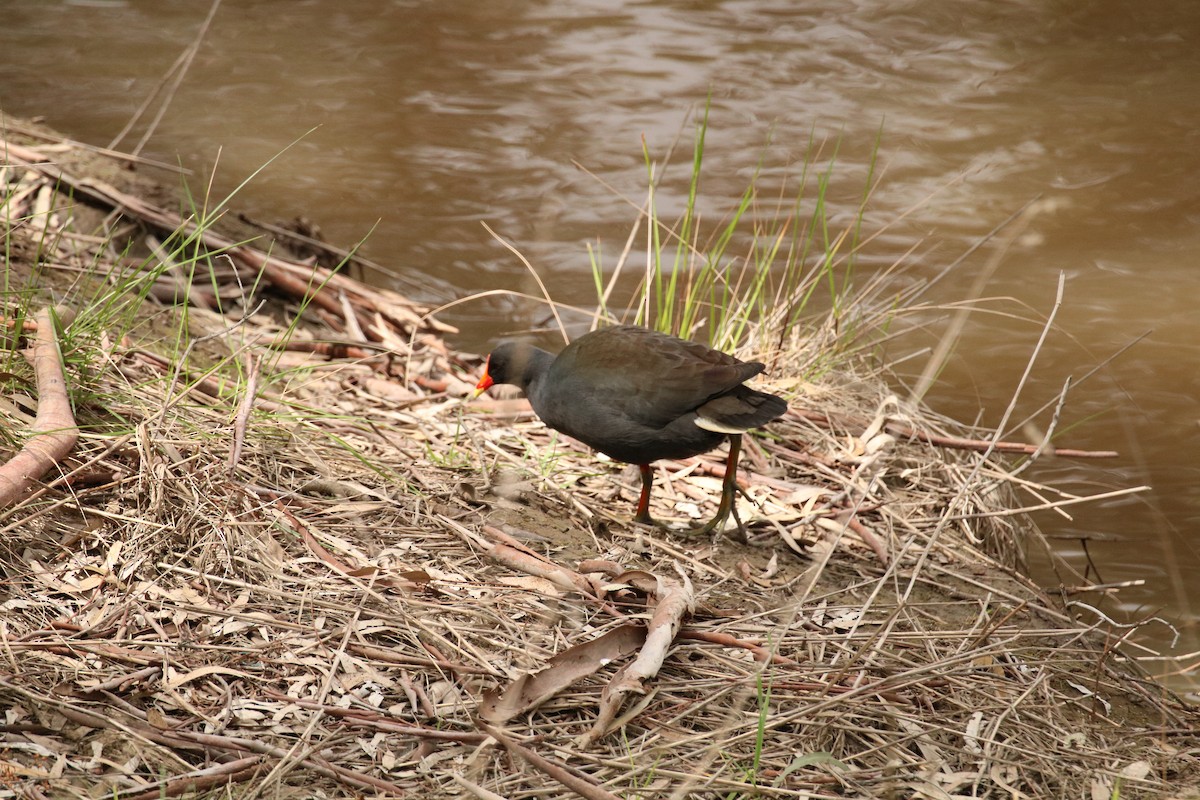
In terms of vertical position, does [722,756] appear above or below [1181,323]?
above

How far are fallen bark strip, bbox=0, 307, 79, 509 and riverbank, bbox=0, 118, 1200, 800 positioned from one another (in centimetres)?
4

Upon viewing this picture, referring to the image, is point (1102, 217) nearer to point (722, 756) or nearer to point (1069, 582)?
point (1069, 582)

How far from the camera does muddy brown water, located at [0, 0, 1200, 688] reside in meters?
5.86

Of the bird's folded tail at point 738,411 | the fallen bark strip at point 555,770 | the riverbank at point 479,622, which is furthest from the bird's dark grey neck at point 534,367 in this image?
the fallen bark strip at point 555,770

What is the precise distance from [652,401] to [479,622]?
0.93 meters

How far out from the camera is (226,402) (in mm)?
3555

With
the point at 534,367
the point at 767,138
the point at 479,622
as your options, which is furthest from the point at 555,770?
the point at 767,138

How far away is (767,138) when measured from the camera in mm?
8062

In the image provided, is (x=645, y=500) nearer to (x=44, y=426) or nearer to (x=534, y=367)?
(x=534, y=367)

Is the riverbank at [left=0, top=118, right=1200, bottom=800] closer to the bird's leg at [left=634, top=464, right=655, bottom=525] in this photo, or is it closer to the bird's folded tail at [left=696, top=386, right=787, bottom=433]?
the bird's leg at [left=634, top=464, right=655, bottom=525]

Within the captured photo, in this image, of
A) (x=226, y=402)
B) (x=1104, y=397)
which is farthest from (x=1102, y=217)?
(x=226, y=402)

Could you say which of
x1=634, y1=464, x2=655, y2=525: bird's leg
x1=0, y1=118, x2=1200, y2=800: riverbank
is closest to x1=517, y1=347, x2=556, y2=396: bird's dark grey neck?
x1=0, y1=118, x2=1200, y2=800: riverbank

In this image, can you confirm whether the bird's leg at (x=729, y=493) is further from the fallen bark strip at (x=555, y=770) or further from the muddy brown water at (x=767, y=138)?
the muddy brown water at (x=767, y=138)

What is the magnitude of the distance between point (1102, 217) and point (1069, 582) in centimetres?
383
